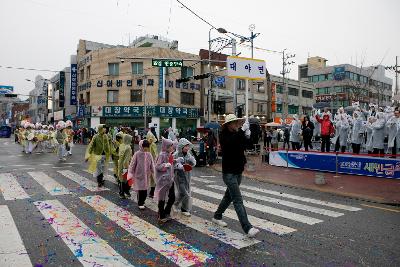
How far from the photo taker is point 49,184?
10273 mm

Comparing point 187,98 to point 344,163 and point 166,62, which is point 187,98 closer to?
point 166,62

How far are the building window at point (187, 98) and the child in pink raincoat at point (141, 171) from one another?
115ft

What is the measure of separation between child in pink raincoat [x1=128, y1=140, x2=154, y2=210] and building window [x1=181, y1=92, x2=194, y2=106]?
34939mm

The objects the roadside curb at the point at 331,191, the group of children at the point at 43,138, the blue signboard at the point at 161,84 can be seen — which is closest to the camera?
the roadside curb at the point at 331,191

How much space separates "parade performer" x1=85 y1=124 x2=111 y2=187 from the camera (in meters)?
9.90

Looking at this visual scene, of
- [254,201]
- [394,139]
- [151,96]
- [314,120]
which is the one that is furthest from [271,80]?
[254,201]

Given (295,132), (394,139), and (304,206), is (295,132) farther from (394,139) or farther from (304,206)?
(304,206)

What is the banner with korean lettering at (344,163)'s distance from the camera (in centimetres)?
1178

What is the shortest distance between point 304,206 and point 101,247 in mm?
4962

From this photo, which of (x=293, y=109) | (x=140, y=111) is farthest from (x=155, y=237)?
(x=293, y=109)

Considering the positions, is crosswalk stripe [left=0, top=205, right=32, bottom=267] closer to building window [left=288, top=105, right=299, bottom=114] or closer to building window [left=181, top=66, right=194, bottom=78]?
building window [left=181, top=66, right=194, bottom=78]

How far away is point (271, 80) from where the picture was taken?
2125 inches

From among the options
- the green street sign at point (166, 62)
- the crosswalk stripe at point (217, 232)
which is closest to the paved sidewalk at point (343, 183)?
the crosswalk stripe at point (217, 232)

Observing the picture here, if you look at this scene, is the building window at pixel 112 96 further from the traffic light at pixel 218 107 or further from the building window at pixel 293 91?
the building window at pixel 293 91
